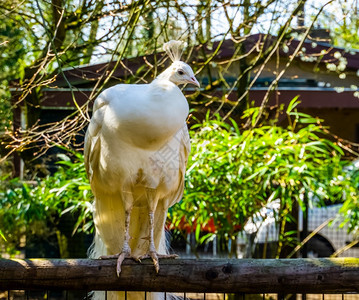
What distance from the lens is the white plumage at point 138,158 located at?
7.41 ft

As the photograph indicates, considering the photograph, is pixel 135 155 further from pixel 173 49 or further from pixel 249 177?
pixel 249 177

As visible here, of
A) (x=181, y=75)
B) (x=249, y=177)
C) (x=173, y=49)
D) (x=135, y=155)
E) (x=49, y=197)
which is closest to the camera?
(x=135, y=155)

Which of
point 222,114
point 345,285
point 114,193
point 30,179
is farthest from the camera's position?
point 222,114

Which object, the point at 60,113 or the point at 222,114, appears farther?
the point at 60,113

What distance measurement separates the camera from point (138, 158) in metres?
Answer: 2.33

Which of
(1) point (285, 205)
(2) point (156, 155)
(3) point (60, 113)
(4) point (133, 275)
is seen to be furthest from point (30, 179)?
(4) point (133, 275)

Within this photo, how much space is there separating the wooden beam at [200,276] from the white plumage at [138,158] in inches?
3.3

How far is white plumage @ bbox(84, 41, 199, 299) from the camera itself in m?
2.26

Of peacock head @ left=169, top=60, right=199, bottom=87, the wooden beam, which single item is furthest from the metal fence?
peacock head @ left=169, top=60, right=199, bottom=87

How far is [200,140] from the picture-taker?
3980 mm

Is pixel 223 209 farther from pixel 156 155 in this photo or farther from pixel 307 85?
pixel 307 85

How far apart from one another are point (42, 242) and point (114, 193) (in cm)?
348

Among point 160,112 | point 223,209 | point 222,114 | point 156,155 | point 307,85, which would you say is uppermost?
point 307,85

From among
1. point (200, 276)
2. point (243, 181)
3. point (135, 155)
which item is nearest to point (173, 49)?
point (135, 155)
